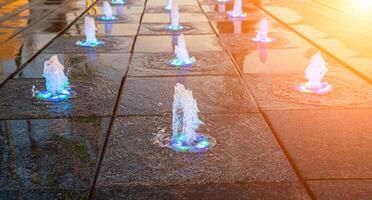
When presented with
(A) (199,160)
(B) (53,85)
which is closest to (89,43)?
(B) (53,85)

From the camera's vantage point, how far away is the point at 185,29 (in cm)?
1159

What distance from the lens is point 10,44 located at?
9.97 metres

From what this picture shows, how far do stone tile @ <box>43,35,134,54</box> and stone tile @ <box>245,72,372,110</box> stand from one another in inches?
130

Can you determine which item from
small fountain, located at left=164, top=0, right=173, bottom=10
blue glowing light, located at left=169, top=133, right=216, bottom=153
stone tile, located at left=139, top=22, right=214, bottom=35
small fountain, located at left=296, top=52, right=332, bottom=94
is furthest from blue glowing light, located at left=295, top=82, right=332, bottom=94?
small fountain, located at left=164, top=0, right=173, bottom=10

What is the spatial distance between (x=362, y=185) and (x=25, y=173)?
10.4ft

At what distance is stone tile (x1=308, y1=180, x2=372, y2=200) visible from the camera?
3.93m

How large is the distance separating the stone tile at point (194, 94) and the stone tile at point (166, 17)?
5858 millimetres

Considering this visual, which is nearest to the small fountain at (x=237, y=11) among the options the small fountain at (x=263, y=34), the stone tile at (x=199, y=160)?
the small fountain at (x=263, y=34)

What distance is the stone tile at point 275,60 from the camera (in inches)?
307

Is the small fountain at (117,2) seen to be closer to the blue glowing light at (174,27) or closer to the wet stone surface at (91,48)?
the blue glowing light at (174,27)

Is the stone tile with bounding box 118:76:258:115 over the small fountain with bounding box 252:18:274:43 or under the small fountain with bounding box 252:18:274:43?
under

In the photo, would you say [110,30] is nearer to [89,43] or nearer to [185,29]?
[89,43]

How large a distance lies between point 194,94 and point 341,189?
2.94m

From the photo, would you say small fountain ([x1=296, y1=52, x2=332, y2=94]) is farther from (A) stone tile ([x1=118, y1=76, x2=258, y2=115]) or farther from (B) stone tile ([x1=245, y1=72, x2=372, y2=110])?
Answer: (A) stone tile ([x1=118, y1=76, x2=258, y2=115])
